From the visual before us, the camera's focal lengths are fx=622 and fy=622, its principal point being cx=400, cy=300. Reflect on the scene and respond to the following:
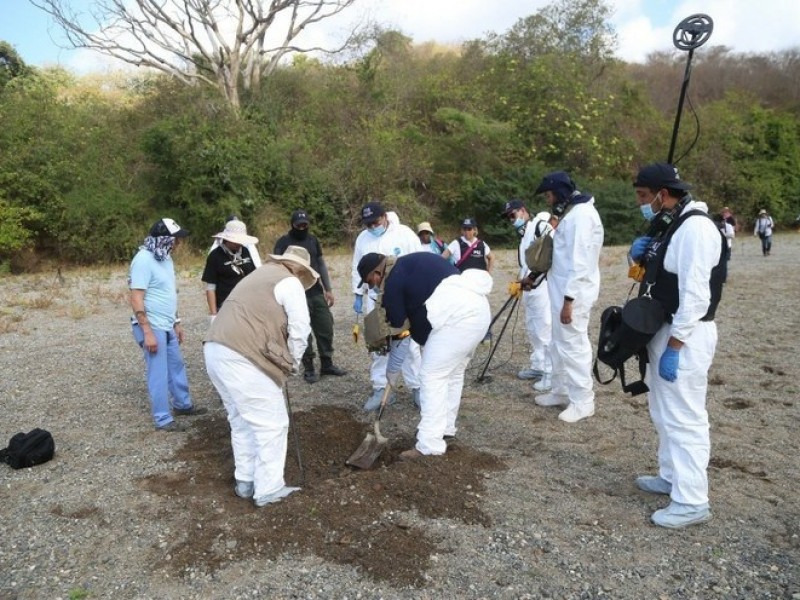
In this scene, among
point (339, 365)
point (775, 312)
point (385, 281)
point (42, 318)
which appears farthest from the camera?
point (42, 318)

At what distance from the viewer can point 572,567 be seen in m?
3.42

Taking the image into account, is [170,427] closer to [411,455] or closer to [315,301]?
[315,301]

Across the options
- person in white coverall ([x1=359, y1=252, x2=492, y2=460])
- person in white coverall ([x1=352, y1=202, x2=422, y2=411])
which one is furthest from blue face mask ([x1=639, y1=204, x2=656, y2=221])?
person in white coverall ([x1=352, y1=202, x2=422, y2=411])

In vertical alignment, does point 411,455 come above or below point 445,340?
below

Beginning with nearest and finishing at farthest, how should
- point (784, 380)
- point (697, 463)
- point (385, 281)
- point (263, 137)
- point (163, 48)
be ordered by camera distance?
point (697, 463) → point (385, 281) → point (784, 380) → point (263, 137) → point (163, 48)

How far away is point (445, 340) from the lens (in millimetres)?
4488

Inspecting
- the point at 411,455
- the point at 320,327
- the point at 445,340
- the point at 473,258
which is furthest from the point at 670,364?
the point at 473,258

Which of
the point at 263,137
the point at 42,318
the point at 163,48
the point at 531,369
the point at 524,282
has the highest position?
the point at 163,48

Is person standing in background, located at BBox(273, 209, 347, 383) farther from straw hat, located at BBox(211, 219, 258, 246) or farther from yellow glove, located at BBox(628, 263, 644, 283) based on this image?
yellow glove, located at BBox(628, 263, 644, 283)

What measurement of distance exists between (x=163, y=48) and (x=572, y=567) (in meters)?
26.2

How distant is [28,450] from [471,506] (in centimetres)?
354

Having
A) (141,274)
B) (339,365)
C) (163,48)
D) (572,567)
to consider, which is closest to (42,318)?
(339,365)

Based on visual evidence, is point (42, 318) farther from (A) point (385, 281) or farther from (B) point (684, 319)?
(B) point (684, 319)

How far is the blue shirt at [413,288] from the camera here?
4.55 meters
